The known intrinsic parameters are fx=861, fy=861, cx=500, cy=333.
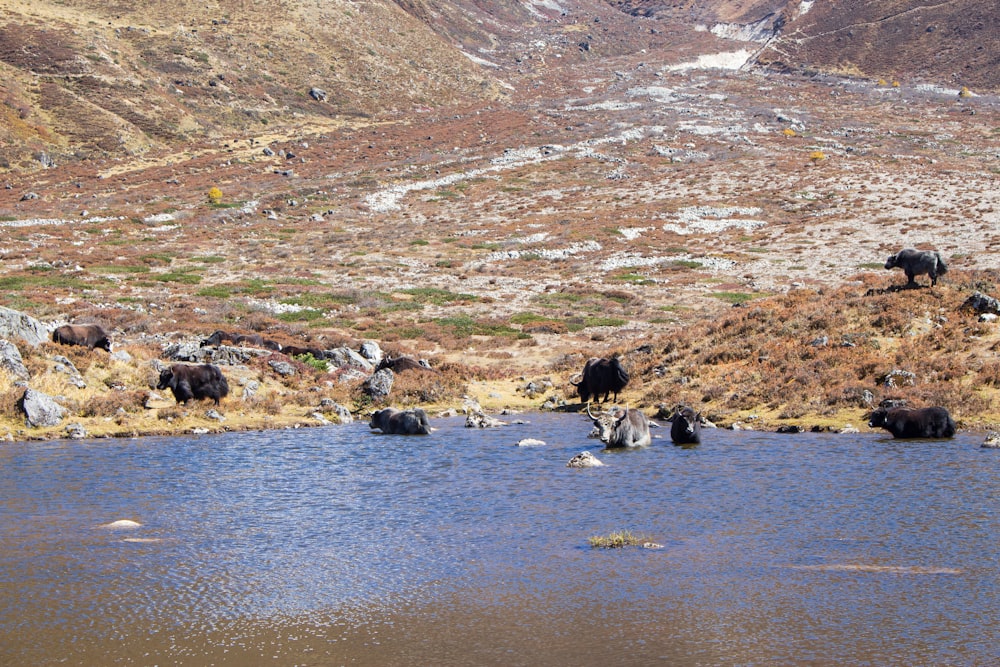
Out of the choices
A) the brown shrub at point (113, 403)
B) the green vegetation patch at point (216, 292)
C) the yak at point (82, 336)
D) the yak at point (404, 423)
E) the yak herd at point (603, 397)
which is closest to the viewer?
the yak herd at point (603, 397)

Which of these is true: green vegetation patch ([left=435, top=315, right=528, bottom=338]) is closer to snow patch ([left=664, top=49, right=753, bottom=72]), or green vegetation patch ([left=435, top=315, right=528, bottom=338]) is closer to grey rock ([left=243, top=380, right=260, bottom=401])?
grey rock ([left=243, top=380, right=260, bottom=401])

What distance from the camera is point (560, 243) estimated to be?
70938 millimetres

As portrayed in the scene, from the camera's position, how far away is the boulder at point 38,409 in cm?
2438

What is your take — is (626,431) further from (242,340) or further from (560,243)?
(560,243)

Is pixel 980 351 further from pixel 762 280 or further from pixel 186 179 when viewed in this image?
pixel 186 179

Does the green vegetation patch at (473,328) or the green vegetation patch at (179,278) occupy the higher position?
the green vegetation patch at (179,278)

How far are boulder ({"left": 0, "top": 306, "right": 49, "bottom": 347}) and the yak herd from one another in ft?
3.03

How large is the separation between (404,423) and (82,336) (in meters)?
13.4

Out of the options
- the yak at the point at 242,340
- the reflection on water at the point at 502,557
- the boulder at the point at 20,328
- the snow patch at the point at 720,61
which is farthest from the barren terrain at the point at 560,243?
the snow patch at the point at 720,61

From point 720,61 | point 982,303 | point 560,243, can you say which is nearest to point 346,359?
point 982,303

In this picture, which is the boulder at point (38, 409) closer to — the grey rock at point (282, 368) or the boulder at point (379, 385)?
the grey rock at point (282, 368)

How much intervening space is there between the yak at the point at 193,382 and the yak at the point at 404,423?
596cm

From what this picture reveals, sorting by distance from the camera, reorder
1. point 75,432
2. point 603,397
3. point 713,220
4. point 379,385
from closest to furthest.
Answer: point 75,432 → point 379,385 → point 603,397 → point 713,220

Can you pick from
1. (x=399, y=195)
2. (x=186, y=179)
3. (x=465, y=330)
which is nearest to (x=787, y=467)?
(x=465, y=330)
